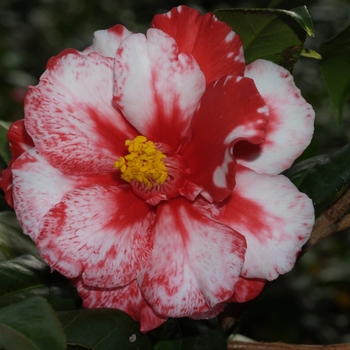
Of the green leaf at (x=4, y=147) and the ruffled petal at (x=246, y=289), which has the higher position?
the green leaf at (x=4, y=147)

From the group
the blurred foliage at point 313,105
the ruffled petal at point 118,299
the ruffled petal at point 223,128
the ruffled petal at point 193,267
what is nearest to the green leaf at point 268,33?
the ruffled petal at point 223,128

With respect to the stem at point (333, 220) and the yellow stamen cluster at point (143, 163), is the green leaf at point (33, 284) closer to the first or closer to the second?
the yellow stamen cluster at point (143, 163)

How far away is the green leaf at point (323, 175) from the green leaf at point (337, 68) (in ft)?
0.54

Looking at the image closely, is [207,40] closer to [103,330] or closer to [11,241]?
[103,330]

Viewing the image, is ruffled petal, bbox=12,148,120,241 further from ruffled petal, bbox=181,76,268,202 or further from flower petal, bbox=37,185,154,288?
ruffled petal, bbox=181,76,268,202

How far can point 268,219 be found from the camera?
0.89 meters

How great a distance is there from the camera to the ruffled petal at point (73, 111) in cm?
92

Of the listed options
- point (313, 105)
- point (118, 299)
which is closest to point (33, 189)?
point (118, 299)

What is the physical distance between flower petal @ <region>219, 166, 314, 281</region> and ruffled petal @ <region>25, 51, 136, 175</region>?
0.25 meters

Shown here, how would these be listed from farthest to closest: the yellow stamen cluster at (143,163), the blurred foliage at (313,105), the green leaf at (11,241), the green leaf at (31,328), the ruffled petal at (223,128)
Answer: the blurred foliage at (313,105)
the green leaf at (11,241)
the yellow stamen cluster at (143,163)
the ruffled petal at (223,128)
the green leaf at (31,328)

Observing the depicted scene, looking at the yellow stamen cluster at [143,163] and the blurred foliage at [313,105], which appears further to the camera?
the blurred foliage at [313,105]

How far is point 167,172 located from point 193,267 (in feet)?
0.59

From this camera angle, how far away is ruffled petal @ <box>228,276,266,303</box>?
92 centimetres

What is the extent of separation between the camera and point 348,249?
314cm
